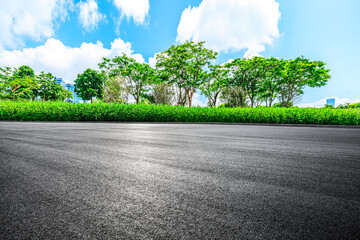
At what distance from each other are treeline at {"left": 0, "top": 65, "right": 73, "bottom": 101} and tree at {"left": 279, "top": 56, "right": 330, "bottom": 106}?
31279 millimetres

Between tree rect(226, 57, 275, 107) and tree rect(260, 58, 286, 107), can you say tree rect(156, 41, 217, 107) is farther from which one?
tree rect(260, 58, 286, 107)

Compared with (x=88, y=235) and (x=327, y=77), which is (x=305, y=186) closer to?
(x=88, y=235)

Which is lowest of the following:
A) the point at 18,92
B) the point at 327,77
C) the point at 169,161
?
the point at 169,161

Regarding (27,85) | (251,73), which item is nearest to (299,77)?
(251,73)

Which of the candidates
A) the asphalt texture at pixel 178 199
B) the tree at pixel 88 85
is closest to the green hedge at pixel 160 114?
the asphalt texture at pixel 178 199

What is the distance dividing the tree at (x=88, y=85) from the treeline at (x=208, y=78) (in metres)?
13.4

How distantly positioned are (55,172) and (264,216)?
6.00ft

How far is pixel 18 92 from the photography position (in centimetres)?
2183

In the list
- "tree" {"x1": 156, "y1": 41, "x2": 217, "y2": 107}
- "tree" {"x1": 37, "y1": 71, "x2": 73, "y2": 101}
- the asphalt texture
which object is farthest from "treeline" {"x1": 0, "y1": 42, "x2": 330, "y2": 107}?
the asphalt texture

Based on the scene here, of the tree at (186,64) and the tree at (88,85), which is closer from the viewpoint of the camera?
the tree at (186,64)

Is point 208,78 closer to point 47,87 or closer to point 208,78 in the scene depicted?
point 208,78

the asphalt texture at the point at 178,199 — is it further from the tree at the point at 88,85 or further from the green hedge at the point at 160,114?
the tree at the point at 88,85

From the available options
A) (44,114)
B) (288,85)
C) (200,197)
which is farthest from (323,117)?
(44,114)

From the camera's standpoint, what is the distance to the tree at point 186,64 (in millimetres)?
20172
